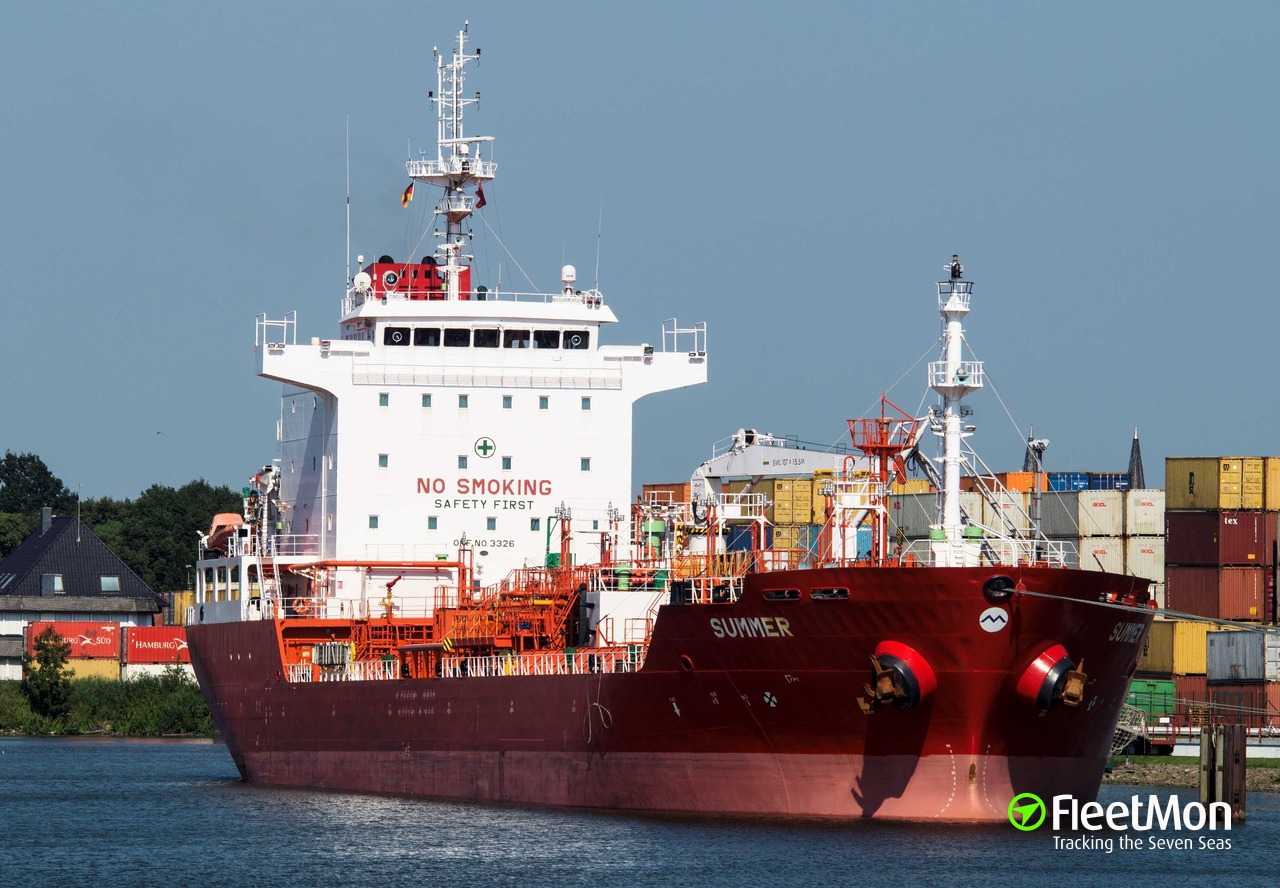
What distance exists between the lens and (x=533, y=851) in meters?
32.1

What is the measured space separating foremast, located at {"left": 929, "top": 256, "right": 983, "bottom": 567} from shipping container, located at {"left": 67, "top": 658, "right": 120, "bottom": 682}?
173 ft

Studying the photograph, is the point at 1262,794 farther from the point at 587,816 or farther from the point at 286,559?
the point at 286,559

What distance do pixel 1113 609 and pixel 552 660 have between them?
10358mm

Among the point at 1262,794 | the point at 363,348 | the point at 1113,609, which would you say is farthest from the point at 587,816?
the point at 1262,794

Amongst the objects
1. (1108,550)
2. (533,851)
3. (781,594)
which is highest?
(1108,550)

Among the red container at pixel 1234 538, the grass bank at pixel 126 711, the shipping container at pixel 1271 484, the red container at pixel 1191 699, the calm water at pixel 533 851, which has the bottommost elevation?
the grass bank at pixel 126 711

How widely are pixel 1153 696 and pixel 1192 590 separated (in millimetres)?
3947

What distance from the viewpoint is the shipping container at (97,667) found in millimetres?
80688

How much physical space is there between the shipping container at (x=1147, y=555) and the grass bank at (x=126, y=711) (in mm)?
34085

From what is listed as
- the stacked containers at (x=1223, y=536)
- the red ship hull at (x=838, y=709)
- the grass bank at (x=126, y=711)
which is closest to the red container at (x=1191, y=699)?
the stacked containers at (x=1223, y=536)

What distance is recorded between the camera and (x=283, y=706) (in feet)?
146

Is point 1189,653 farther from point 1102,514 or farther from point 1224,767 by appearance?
point 1224,767

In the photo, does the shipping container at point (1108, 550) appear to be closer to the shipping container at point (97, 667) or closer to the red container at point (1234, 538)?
the red container at point (1234, 538)

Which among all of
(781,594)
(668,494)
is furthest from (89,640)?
(781,594)
